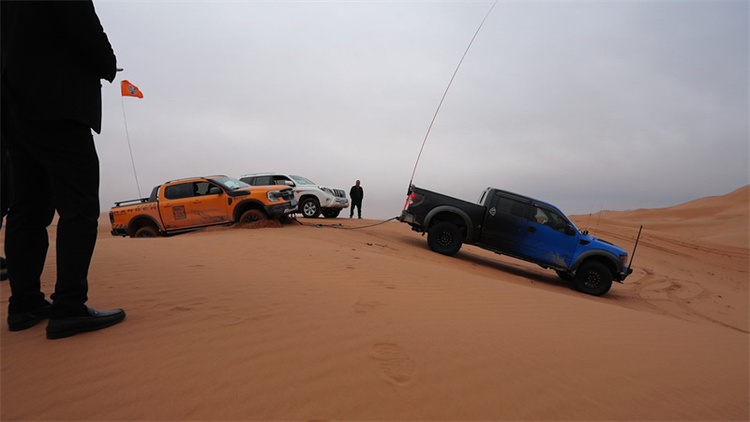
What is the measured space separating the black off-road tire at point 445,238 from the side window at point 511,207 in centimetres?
124

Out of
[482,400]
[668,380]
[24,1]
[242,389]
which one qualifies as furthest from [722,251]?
[24,1]

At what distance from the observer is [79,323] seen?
2129 mm

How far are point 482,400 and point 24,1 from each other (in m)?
3.43

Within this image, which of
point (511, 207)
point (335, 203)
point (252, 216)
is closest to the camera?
point (511, 207)

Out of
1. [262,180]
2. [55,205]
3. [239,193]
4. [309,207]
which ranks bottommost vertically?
[309,207]

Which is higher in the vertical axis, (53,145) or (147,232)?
(53,145)

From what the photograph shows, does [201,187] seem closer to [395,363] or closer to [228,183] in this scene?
[228,183]

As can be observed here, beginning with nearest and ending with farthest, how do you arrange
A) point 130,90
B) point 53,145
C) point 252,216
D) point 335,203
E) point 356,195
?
1. point 53,145
2. point 252,216
3. point 130,90
4. point 335,203
5. point 356,195

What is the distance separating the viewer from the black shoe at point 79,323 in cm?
206

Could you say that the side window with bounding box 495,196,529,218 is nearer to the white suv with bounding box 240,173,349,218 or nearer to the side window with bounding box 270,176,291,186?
the white suv with bounding box 240,173,349,218

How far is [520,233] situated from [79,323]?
8682mm

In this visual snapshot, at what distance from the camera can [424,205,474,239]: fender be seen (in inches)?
352

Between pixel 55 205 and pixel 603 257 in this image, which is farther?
pixel 603 257

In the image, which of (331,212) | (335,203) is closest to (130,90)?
(335,203)
